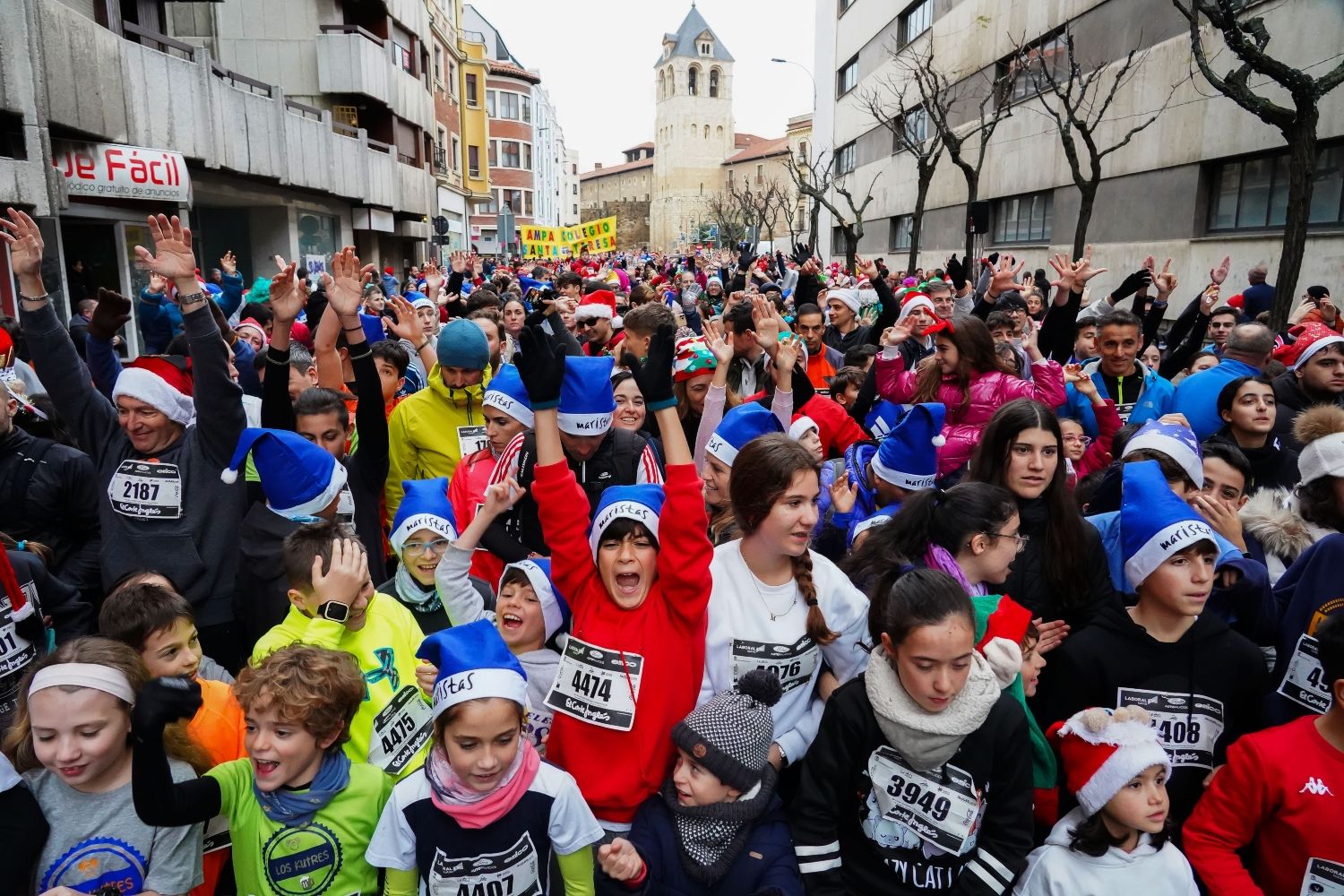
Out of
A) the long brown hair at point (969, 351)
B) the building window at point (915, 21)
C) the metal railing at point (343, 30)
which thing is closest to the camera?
the long brown hair at point (969, 351)

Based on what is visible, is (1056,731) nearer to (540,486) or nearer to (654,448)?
(540,486)

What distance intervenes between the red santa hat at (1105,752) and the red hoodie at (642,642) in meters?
1.12

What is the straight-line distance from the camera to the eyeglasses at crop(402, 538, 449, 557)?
3.43 metres

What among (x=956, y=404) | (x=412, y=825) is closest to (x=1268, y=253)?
(x=956, y=404)

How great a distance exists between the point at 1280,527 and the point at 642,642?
8.32 feet

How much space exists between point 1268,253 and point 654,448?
13573 millimetres

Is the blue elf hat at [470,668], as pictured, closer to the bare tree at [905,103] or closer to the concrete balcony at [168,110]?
the concrete balcony at [168,110]

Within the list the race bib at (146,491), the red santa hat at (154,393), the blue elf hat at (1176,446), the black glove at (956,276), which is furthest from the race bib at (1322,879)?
the black glove at (956,276)

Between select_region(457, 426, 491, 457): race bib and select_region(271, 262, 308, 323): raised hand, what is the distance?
→ 1.05 m

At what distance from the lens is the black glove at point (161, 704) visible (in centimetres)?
200

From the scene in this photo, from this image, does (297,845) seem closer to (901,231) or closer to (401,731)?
(401,731)

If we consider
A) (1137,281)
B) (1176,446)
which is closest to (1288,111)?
(1137,281)

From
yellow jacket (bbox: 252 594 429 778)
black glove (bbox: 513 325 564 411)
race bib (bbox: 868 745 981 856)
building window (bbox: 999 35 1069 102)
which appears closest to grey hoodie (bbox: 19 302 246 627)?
yellow jacket (bbox: 252 594 429 778)

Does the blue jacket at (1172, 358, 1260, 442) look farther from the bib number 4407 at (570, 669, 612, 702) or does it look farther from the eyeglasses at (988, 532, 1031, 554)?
the bib number 4407 at (570, 669, 612, 702)
